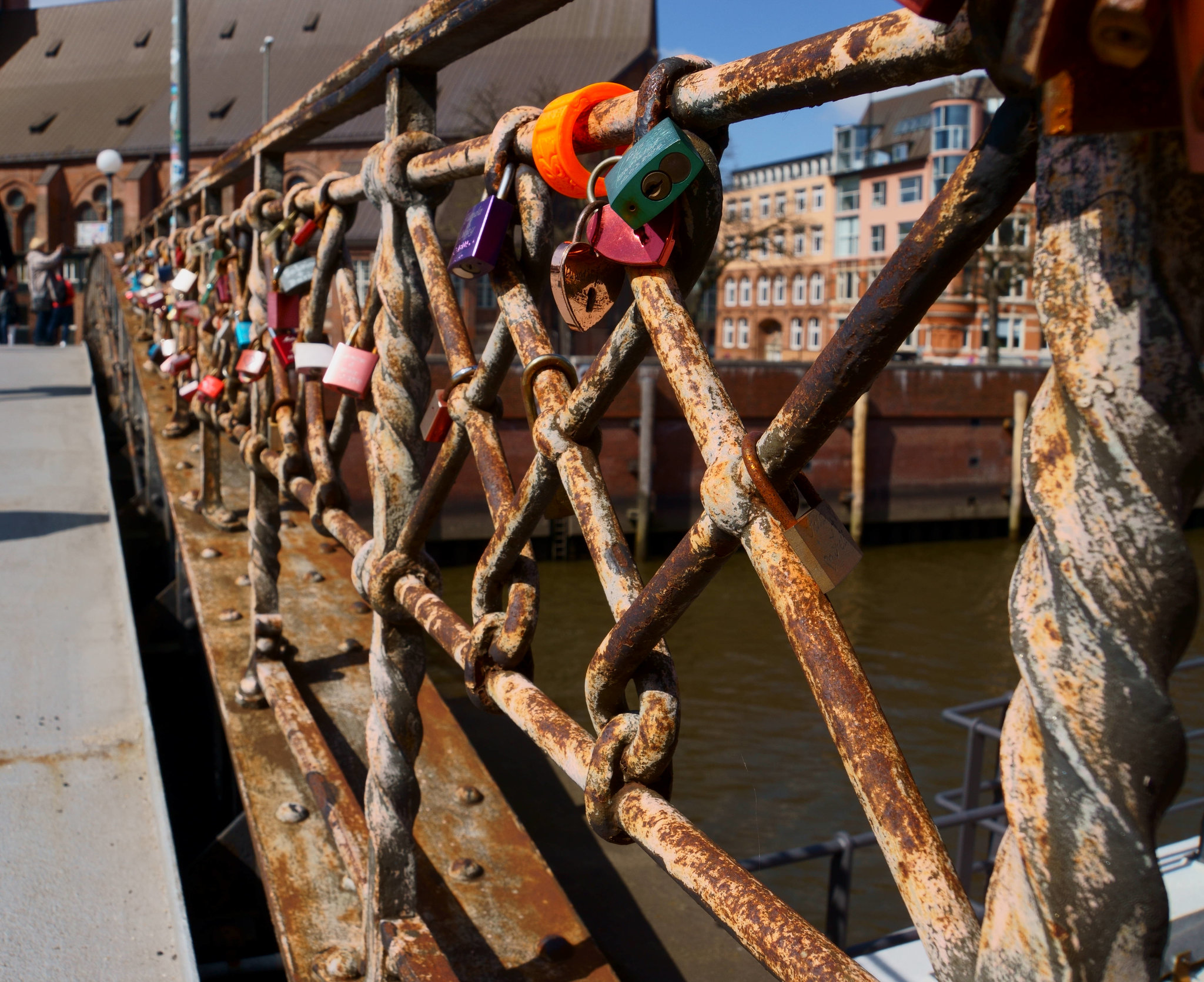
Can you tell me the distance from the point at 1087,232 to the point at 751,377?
757 inches

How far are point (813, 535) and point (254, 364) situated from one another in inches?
101

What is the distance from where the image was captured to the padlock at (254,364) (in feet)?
10.3

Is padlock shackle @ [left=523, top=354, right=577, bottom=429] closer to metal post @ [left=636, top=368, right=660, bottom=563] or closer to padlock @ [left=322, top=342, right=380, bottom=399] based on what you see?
padlock @ [left=322, top=342, right=380, bottom=399]

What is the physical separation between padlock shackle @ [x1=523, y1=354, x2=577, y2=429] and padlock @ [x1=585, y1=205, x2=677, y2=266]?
0.28 metres

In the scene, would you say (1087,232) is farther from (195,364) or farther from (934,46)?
(195,364)

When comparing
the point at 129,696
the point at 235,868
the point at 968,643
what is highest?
the point at 129,696

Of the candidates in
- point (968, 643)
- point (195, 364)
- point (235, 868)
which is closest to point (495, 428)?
point (235, 868)

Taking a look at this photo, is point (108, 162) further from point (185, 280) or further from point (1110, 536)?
point (1110, 536)

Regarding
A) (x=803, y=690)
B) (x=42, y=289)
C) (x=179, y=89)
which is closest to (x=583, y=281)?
(x=803, y=690)

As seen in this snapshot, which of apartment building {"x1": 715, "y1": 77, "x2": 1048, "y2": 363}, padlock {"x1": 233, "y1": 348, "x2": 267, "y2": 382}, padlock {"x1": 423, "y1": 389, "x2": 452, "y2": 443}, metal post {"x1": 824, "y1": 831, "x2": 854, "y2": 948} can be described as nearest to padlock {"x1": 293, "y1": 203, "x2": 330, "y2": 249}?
padlock {"x1": 233, "y1": 348, "x2": 267, "y2": 382}

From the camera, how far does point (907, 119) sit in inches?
2554

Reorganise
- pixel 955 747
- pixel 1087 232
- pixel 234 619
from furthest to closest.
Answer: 1. pixel 955 747
2. pixel 234 619
3. pixel 1087 232

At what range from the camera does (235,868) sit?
9.88ft

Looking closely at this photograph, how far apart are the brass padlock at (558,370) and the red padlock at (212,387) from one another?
2.82 m
